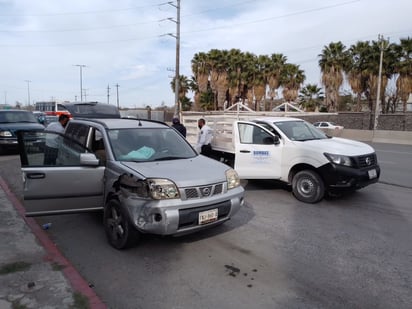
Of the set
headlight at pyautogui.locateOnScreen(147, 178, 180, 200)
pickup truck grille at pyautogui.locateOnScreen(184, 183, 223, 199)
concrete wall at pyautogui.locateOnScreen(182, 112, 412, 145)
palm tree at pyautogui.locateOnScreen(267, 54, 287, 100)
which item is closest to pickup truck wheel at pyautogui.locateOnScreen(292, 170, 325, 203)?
pickup truck grille at pyautogui.locateOnScreen(184, 183, 223, 199)

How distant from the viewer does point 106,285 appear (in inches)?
139

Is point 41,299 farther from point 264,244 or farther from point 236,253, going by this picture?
point 264,244

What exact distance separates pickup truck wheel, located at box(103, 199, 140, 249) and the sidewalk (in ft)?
2.05

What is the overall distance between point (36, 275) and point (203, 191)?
6.81ft

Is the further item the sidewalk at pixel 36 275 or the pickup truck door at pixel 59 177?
the pickup truck door at pixel 59 177

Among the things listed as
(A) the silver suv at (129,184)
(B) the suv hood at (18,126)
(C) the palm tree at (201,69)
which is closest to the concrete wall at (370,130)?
(B) the suv hood at (18,126)

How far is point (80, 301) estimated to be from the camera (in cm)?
317

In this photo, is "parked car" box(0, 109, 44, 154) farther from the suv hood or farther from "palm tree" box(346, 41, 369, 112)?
"palm tree" box(346, 41, 369, 112)

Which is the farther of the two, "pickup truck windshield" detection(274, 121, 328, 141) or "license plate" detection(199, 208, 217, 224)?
"pickup truck windshield" detection(274, 121, 328, 141)

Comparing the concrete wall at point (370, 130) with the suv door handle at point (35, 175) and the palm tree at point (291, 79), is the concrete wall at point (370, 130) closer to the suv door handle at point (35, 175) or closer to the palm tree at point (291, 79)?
the palm tree at point (291, 79)

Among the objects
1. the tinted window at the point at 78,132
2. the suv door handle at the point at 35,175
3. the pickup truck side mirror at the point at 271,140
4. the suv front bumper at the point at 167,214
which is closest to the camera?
the suv front bumper at the point at 167,214

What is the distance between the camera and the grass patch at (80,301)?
3.09 meters

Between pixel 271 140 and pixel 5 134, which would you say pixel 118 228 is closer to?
pixel 271 140

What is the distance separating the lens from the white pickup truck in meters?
6.25
